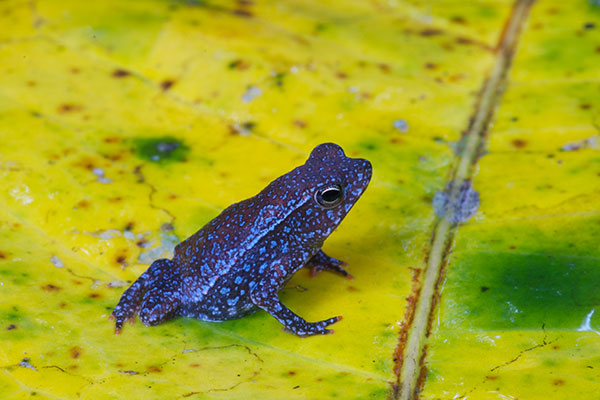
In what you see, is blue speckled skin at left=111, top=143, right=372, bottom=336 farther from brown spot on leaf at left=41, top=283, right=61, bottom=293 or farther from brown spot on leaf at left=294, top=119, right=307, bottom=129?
brown spot on leaf at left=294, top=119, right=307, bottom=129

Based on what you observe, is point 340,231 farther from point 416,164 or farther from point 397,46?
point 397,46

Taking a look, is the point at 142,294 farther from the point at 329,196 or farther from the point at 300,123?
the point at 300,123

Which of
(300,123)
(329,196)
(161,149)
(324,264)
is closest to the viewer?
(329,196)

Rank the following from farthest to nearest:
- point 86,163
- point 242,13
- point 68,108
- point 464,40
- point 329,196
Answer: point 242,13 < point 464,40 < point 68,108 < point 86,163 < point 329,196

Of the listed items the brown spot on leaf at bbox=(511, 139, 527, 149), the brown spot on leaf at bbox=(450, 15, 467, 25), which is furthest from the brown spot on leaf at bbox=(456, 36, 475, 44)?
the brown spot on leaf at bbox=(511, 139, 527, 149)

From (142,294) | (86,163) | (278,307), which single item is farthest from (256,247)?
(86,163)

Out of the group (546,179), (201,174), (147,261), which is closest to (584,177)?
(546,179)

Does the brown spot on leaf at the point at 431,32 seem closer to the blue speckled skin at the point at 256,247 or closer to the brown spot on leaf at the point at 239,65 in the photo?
the brown spot on leaf at the point at 239,65

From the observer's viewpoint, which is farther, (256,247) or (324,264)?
(324,264)
